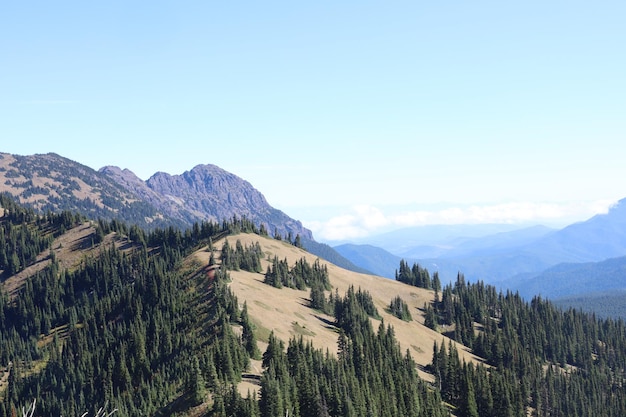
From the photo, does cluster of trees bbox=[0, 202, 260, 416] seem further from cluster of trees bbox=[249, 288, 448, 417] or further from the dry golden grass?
cluster of trees bbox=[249, 288, 448, 417]

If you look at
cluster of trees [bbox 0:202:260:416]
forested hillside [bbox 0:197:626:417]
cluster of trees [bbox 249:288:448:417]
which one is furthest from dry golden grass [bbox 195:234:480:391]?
cluster of trees [bbox 249:288:448:417]

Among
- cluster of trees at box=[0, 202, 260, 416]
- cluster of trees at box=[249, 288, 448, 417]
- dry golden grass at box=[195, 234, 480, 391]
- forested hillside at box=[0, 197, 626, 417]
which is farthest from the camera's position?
dry golden grass at box=[195, 234, 480, 391]

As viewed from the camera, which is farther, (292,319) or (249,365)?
(292,319)

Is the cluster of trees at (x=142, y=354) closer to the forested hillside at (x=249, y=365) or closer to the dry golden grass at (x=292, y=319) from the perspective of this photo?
the forested hillside at (x=249, y=365)

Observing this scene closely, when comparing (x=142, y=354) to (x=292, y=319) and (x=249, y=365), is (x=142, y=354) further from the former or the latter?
(x=292, y=319)

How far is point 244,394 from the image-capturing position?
88.6 metres

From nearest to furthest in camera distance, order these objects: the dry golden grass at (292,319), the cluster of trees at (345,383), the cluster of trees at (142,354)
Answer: the cluster of trees at (345,383) → the cluster of trees at (142,354) → the dry golden grass at (292,319)

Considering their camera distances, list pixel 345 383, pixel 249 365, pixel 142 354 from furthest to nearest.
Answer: pixel 142 354
pixel 249 365
pixel 345 383

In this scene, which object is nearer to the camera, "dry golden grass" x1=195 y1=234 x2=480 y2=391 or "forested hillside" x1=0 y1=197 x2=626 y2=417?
"forested hillside" x1=0 y1=197 x2=626 y2=417

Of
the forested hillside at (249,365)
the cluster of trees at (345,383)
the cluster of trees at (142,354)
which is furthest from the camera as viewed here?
the cluster of trees at (142,354)

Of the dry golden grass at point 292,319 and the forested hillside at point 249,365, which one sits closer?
the forested hillside at point 249,365

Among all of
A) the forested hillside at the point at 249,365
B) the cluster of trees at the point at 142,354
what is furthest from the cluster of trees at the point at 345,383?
the cluster of trees at the point at 142,354

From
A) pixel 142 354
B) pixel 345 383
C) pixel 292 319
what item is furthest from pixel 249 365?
pixel 292 319

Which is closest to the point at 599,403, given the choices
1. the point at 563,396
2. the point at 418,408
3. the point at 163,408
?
the point at 563,396
